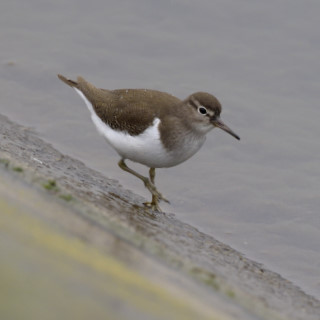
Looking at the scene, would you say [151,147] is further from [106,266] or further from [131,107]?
[106,266]

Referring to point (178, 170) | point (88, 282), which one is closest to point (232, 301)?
point (88, 282)

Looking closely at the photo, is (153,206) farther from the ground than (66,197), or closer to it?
farther from the ground

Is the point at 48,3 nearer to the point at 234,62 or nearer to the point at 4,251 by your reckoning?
the point at 234,62

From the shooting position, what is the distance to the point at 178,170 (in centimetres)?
962

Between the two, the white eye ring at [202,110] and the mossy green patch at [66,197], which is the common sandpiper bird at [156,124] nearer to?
the white eye ring at [202,110]

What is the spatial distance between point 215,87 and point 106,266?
6691mm

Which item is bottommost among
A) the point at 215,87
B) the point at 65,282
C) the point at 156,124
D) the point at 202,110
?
the point at 65,282

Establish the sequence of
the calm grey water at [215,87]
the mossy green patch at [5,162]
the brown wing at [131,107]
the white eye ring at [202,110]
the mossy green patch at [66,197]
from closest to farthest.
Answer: the mossy green patch at [66,197] < the mossy green patch at [5,162] < the brown wing at [131,107] < the white eye ring at [202,110] < the calm grey water at [215,87]

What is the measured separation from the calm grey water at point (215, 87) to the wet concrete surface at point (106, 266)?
1.71 m

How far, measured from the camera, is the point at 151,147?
23.5 feet

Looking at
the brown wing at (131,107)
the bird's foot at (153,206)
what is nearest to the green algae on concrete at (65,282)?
the brown wing at (131,107)

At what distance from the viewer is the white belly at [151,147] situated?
7.16m

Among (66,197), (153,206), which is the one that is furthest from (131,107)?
(66,197)

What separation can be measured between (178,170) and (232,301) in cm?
480
